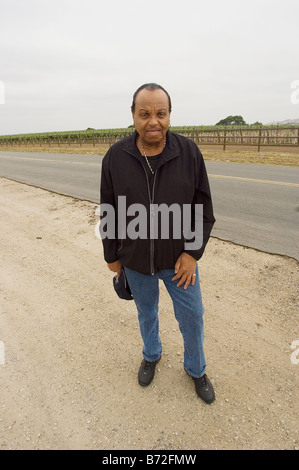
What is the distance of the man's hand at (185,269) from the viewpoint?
1.71m

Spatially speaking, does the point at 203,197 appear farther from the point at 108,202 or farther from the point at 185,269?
the point at 108,202

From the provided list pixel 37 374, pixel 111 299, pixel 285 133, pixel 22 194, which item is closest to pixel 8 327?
pixel 37 374

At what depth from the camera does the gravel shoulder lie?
1.72 m

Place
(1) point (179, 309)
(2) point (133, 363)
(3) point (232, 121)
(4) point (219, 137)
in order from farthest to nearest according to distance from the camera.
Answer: (3) point (232, 121), (4) point (219, 137), (2) point (133, 363), (1) point (179, 309)

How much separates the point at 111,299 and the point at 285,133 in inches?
1045

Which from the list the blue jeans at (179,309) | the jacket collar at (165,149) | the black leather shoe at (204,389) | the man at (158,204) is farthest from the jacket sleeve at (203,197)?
the black leather shoe at (204,389)

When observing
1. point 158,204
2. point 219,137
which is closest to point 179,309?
point 158,204

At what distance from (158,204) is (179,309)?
0.75 m

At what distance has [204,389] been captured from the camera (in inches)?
75.6

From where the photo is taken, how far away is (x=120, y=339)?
2.46 metres

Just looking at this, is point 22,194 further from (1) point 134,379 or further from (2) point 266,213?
(1) point 134,379

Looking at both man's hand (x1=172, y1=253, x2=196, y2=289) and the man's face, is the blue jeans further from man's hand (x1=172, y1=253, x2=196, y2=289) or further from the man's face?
the man's face

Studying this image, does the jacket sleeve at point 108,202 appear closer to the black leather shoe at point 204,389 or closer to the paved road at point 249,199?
the black leather shoe at point 204,389
